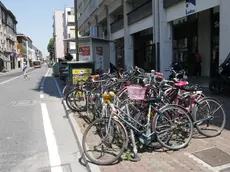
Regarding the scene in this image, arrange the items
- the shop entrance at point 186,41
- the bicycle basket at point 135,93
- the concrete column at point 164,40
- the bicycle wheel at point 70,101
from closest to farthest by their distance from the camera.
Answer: the bicycle basket at point 135,93
the bicycle wheel at point 70,101
the concrete column at point 164,40
the shop entrance at point 186,41

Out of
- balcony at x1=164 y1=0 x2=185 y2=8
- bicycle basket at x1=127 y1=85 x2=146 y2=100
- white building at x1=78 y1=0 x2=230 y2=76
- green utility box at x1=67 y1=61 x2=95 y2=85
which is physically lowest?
bicycle basket at x1=127 y1=85 x2=146 y2=100

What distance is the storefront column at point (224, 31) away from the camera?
31.7 feet

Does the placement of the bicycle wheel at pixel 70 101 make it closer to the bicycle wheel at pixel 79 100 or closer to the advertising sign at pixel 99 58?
the bicycle wheel at pixel 79 100

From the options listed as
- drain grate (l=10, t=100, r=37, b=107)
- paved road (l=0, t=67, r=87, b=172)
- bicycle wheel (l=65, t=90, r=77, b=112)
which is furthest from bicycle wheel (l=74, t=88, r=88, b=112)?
drain grate (l=10, t=100, r=37, b=107)

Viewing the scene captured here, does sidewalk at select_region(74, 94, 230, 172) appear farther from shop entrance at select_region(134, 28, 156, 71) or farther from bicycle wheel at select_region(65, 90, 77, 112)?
shop entrance at select_region(134, 28, 156, 71)

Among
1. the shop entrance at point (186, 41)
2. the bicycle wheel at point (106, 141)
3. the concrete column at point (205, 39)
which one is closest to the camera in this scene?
the bicycle wheel at point (106, 141)

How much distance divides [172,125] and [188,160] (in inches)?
26.5

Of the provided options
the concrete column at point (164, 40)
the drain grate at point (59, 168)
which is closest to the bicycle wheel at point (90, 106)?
the drain grate at point (59, 168)

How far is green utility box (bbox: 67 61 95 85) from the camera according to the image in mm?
10977

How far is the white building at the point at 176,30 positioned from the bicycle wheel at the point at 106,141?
6999mm

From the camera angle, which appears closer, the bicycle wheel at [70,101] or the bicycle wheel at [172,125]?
the bicycle wheel at [172,125]

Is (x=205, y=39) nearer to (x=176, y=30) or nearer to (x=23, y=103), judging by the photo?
(x=176, y=30)

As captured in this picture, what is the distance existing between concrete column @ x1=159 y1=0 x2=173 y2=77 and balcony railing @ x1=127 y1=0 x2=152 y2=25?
1.69m

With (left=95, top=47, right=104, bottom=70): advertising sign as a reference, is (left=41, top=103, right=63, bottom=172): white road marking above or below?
below
